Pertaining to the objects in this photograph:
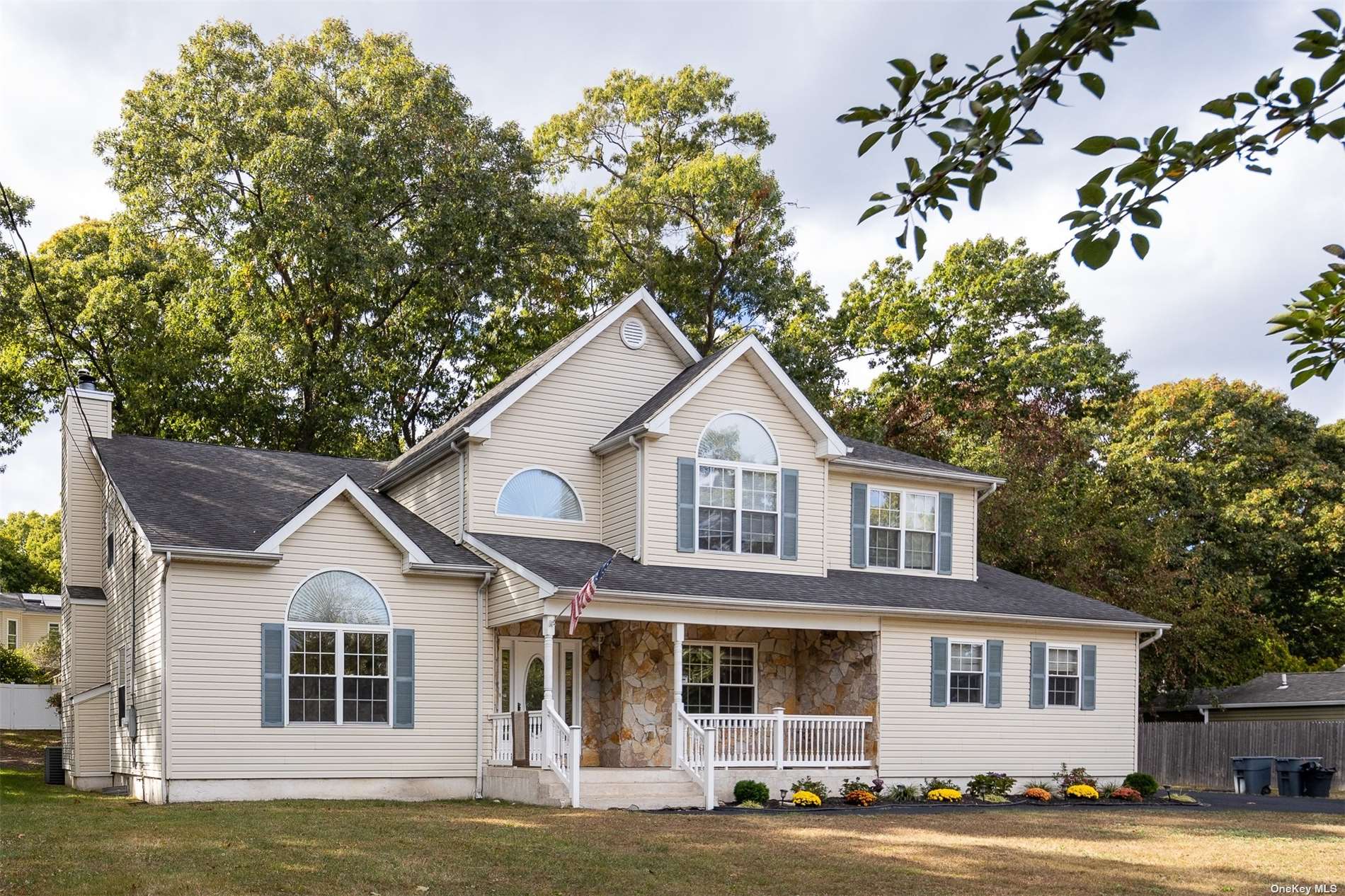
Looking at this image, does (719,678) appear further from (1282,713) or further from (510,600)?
(1282,713)

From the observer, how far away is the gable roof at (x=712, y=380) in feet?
66.9

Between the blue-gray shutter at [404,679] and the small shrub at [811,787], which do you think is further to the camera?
the small shrub at [811,787]

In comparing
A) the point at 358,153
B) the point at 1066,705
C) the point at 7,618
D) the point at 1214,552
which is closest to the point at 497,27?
the point at 1066,705

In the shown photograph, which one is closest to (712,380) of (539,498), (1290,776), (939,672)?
(539,498)

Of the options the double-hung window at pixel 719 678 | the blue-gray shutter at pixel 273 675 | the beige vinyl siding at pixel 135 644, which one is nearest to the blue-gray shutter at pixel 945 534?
the double-hung window at pixel 719 678

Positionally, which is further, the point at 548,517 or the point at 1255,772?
the point at 1255,772

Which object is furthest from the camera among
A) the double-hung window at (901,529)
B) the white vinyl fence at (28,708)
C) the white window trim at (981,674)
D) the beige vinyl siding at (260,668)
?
the white vinyl fence at (28,708)

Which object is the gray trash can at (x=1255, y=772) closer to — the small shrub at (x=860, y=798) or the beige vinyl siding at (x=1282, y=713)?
the beige vinyl siding at (x=1282, y=713)

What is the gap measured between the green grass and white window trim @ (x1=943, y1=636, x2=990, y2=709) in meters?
4.87

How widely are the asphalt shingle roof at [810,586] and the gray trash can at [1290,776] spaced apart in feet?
14.4

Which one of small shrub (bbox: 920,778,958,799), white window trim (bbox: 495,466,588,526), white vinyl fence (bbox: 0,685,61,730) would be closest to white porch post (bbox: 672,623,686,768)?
white window trim (bbox: 495,466,588,526)

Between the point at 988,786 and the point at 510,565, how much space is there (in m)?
8.73

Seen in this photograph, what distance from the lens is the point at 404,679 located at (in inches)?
723

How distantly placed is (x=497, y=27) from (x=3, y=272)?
18.1 meters
